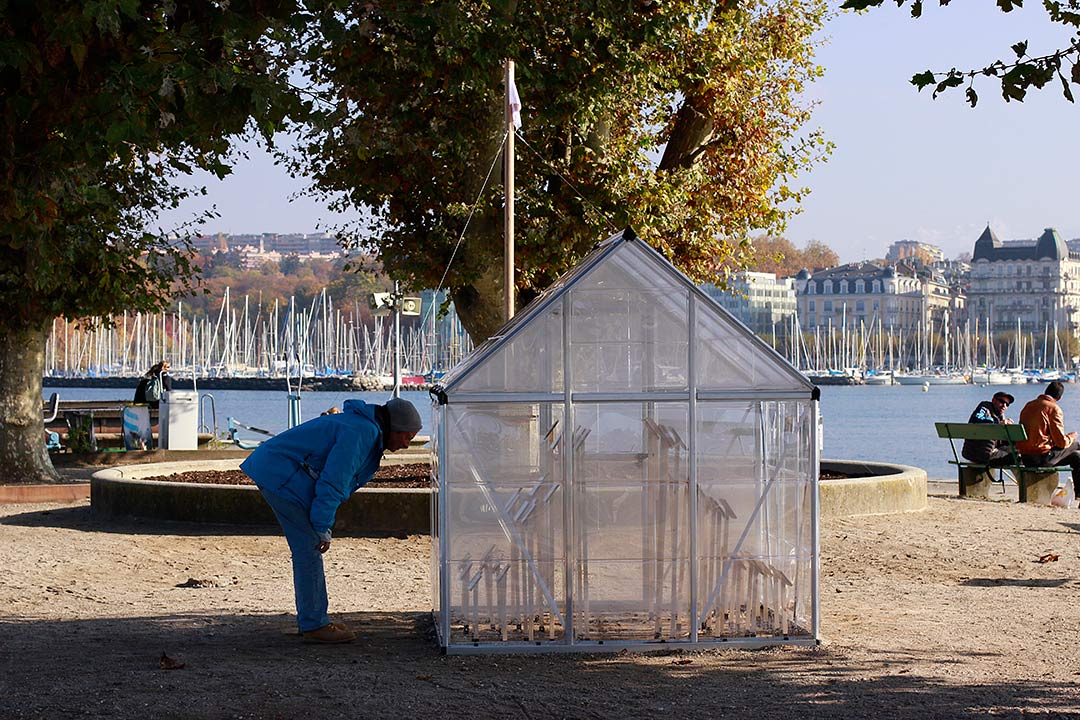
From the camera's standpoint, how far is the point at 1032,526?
1631 cm

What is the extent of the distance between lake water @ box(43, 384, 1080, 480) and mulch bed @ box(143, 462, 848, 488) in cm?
2716

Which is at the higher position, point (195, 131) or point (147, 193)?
point (147, 193)

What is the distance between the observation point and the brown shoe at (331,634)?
358 inches

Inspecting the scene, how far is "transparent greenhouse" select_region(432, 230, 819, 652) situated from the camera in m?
8.99

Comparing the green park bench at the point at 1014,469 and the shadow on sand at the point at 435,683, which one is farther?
the green park bench at the point at 1014,469

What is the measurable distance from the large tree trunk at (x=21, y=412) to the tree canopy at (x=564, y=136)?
4776mm

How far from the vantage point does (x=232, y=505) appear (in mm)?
15836

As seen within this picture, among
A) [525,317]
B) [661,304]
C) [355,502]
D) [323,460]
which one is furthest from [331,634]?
[355,502]

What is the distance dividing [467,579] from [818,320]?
629 ft

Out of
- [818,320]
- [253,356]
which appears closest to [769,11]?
[253,356]

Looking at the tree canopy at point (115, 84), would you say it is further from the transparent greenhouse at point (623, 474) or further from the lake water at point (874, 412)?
the lake water at point (874, 412)

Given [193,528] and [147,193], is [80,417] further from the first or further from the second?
[193,528]

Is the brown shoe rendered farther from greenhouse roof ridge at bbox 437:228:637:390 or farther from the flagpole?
the flagpole

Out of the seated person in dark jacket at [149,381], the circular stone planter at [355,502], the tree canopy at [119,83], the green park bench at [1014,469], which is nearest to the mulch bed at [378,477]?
the circular stone planter at [355,502]
